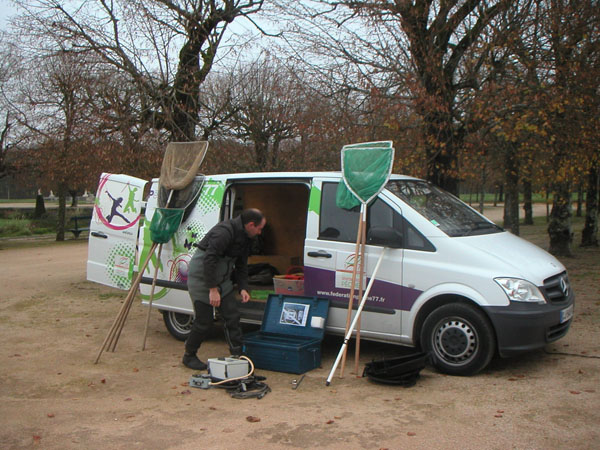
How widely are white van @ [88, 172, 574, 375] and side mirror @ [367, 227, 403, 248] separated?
0.03 ft

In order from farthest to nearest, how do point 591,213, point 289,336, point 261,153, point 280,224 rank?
point 591,213
point 261,153
point 280,224
point 289,336

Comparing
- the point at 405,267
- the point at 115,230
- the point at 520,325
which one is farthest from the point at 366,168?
the point at 115,230

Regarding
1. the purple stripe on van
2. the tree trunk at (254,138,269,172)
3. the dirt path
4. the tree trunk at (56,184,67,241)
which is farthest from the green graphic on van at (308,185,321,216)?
the tree trunk at (56,184,67,241)

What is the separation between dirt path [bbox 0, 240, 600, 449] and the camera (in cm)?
454

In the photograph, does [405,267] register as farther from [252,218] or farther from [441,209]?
[252,218]

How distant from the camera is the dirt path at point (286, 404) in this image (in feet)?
14.9

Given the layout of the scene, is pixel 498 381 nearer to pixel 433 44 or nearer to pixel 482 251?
pixel 482 251

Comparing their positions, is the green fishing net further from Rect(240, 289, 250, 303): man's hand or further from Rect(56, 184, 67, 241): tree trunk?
Rect(56, 184, 67, 241): tree trunk

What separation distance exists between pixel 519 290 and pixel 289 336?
8.10 ft

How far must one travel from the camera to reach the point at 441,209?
22.4 ft

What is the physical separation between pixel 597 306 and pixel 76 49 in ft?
37.9

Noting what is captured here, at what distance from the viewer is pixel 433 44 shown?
1080 cm

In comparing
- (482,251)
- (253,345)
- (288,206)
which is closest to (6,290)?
(288,206)

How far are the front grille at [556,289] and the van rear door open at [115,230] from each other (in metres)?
4.93
